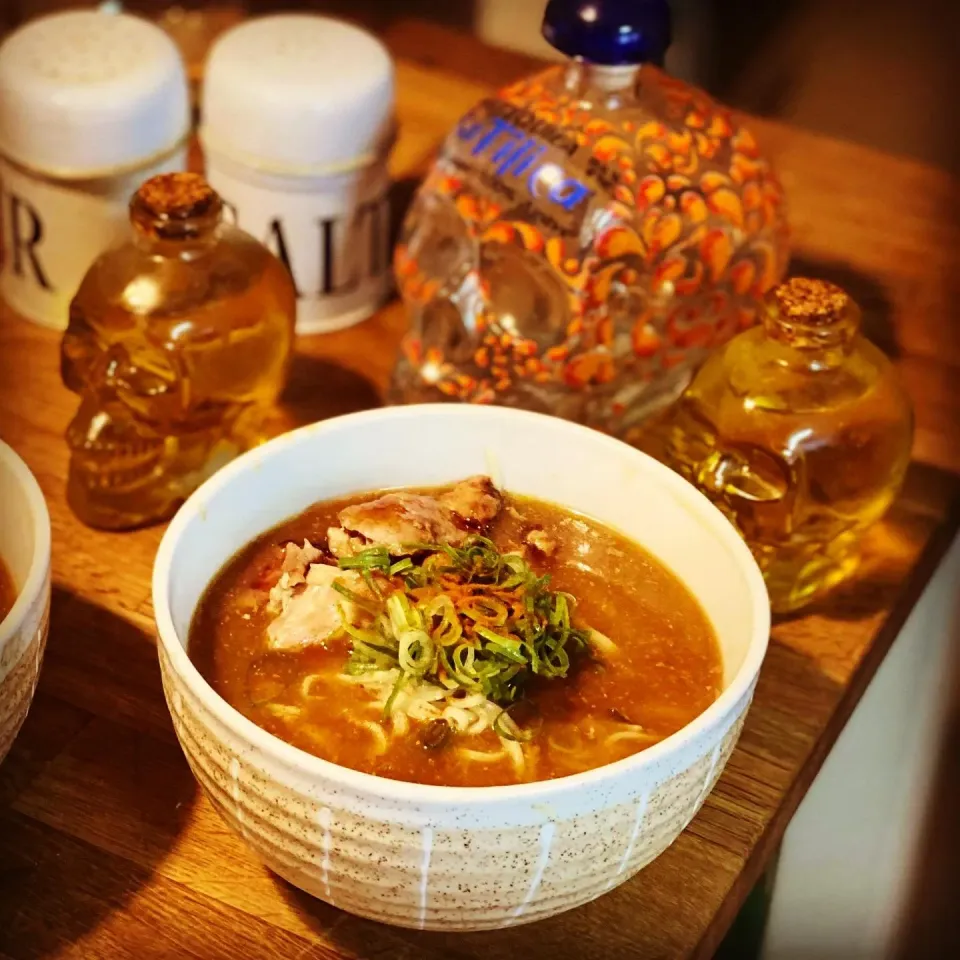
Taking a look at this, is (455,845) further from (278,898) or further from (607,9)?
(607,9)

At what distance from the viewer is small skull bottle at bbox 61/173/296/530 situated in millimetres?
1001

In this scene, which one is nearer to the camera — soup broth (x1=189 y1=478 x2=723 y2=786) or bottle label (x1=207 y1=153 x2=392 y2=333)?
soup broth (x1=189 y1=478 x2=723 y2=786)

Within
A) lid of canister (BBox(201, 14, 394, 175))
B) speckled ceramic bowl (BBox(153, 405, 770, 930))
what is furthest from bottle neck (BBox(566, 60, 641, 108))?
speckled ceramic bowl (BBox(153, 405, 770, 930))

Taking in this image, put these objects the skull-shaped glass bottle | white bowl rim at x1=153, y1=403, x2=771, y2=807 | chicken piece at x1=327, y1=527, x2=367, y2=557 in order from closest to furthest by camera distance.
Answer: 1. white bowl rim at x1=153, y1=403, x2=771, y2=807
2. chicken piece at x1=327, y1=527, x2=367, y2=557
3. the skull-shaped glass bottle

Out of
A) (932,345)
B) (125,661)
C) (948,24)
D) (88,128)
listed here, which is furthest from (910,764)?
(948,24)

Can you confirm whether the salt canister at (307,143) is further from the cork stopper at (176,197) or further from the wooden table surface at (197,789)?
the cork stopper at (176,197)

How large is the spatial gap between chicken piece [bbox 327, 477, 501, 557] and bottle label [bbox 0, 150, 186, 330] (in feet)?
1.41

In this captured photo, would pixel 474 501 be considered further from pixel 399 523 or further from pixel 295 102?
pixel 295 102

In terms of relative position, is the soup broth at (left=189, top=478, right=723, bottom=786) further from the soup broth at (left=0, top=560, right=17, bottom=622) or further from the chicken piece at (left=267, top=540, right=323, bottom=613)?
the soup broth at (left=0, top=560, right=17, bottom=622)

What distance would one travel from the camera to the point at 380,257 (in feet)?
4.19

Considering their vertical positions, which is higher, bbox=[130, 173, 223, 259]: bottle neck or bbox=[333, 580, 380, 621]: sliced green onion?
bbox=[130, 173, 223, 259]: bottle neck

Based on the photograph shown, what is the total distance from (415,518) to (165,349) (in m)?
0.27

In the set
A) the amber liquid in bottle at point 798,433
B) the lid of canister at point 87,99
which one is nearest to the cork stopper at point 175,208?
the lid of canister at point 87,99

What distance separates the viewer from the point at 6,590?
81 cm
